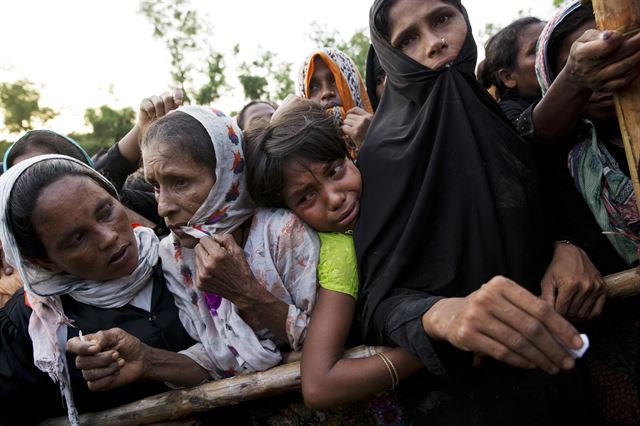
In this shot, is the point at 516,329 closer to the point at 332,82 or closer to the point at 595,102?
the point at 595,102

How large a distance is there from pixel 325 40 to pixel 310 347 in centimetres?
2729

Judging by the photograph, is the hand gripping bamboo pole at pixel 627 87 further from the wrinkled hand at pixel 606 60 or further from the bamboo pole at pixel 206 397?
the bamboo pole at pixel 206 397

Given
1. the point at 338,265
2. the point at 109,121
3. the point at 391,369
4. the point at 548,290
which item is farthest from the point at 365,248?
the point at 109,121

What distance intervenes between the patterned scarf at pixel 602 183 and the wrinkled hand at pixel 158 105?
179 centimetres

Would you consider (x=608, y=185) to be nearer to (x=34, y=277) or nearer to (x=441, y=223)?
(x=441, y=223)

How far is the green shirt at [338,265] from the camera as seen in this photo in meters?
1.84

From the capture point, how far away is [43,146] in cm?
283

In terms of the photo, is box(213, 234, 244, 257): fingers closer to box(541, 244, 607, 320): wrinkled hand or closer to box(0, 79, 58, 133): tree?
box(541, 244, 607, 320): wrinkled hand

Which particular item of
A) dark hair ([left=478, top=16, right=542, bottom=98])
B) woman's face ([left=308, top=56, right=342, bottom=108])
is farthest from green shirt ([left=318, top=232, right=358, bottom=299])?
dark hair ([left=478, top=16, right=542, bottom=98])

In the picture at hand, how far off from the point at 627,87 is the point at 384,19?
1008 mm

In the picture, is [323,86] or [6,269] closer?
[6,269]

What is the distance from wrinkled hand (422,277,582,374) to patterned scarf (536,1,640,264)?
2.71ft

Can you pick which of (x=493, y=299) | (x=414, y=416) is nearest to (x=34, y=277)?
(x=414, y=416)

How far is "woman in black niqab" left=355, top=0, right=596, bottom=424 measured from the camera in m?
1.67
